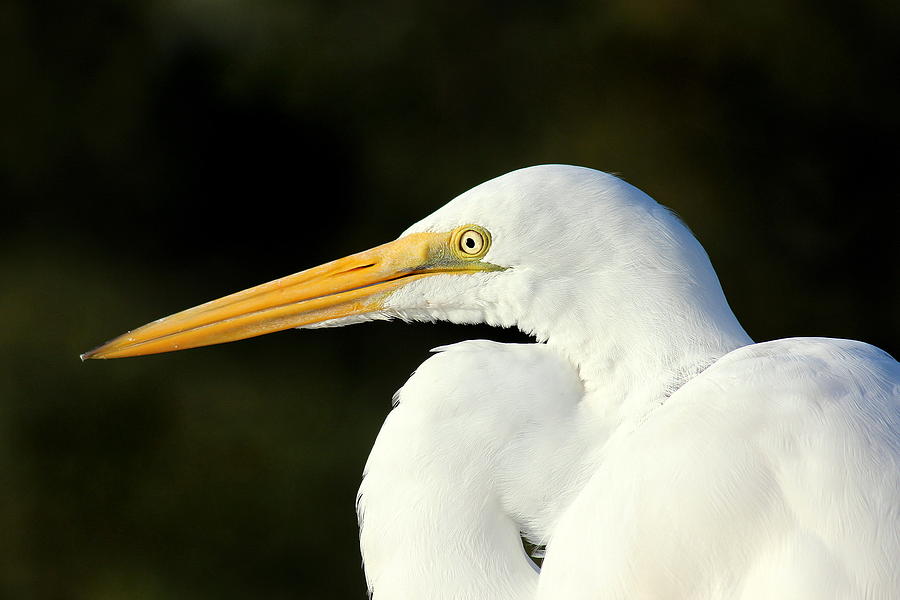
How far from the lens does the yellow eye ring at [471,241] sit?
1119 millimetres

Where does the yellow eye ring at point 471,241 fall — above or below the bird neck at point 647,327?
above

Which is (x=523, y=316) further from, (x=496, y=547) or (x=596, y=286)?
(x=496, y=547)

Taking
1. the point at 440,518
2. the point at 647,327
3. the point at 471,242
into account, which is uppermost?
the point at 471,242

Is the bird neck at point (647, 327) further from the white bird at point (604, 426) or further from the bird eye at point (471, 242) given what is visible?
the bird eye at point (471, 242)

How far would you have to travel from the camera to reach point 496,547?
3.48ft

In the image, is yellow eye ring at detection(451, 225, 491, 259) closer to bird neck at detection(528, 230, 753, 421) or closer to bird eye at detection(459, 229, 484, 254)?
bird eye at detection(459, 229, 484, 254)

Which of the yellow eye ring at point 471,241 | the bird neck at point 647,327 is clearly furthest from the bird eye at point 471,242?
the bird neck at point 647,327

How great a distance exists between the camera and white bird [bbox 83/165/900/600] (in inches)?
36.2

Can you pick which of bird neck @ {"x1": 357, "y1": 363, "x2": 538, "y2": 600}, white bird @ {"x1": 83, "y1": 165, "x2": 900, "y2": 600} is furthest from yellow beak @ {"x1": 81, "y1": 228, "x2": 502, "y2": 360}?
bird neck @ {"x1": 357, "y1": 363, "x2": 538, "y2": 600}

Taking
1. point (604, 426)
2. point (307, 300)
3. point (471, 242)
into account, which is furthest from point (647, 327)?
point (307, 300)

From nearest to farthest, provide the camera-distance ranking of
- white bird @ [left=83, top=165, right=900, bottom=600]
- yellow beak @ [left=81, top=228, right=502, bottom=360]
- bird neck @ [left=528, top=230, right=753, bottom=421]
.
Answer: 1. white bird @ [left=83, top=165, right=900, bottom=600]
2. bird neck @ [left=528, top=230, right=753, bottom=421]
3. yellow beak @ [left=81, top=228, right=502, bottom=360]

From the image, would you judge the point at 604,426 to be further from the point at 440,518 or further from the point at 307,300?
the point at 307,300

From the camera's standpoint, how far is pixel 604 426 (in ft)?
3.51

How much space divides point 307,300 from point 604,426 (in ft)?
1.36
